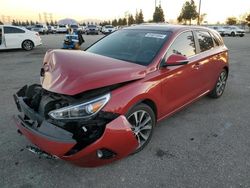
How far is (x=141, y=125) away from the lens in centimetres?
338

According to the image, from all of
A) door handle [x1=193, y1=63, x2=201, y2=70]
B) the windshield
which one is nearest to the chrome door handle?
door handle [x1=193, y1=63, x2=201, y2=70]

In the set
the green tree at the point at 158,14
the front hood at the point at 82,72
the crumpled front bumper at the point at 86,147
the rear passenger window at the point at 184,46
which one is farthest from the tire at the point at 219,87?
the green tree at the point at 158,14

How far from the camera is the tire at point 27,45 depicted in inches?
572

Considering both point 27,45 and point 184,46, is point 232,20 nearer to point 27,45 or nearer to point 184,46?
point 27,45

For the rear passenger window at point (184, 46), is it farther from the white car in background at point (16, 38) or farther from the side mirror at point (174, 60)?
the white car in background at point (16, 38)

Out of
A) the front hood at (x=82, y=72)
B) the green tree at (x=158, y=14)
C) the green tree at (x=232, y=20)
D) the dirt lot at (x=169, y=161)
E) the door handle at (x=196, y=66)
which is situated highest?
the green tree at (x=158, y=14)

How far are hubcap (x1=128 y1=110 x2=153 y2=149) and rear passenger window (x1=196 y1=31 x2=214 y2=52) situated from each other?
203cm

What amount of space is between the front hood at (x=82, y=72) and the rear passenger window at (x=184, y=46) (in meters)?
0.76

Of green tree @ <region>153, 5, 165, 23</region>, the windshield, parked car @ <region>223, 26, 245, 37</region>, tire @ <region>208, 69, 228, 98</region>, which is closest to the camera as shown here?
the windshield

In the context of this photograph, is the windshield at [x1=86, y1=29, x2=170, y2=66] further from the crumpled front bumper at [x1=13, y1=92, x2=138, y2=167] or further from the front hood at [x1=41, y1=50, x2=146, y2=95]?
the crumpled front bumper at [x1=13, y1=92, x2=138, y2=167]

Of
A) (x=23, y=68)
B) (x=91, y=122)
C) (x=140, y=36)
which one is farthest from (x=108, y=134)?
(x=23, y=68)

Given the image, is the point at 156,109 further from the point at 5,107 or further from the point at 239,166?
the point at 5,107

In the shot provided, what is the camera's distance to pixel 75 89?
2.69m

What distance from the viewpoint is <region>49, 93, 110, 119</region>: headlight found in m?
2.65
